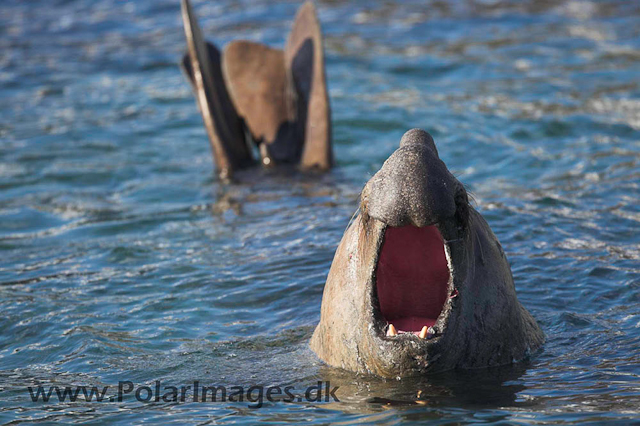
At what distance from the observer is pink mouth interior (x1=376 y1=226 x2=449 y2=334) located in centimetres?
452

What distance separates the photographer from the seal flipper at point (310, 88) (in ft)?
28.5

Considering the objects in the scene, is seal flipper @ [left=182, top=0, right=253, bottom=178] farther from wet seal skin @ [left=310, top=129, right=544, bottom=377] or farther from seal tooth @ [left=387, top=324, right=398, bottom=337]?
seal tooth @ [left=387, top=324, right=398, bottom=337]

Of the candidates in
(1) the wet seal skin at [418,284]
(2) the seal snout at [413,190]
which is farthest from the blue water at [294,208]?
(2) the seal snout at [413,190]

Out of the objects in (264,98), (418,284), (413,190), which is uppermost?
(264,98)

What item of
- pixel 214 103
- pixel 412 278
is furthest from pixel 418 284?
pixel 214 103

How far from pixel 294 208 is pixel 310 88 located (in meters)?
1.43

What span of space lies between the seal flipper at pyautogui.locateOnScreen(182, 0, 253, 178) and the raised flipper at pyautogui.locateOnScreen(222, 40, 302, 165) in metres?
0.11

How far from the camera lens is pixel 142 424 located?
172 inches

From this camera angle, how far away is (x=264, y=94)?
9094 mm

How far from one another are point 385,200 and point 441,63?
9.95 meters

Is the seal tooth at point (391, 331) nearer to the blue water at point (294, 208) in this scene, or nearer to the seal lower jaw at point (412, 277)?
the seal lower jaw at point (412, 277)

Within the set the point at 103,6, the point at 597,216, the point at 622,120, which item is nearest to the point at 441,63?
the point at 622,120

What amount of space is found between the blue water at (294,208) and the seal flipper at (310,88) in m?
0.31

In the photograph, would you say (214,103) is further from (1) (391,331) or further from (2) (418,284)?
(1) (391,331)
